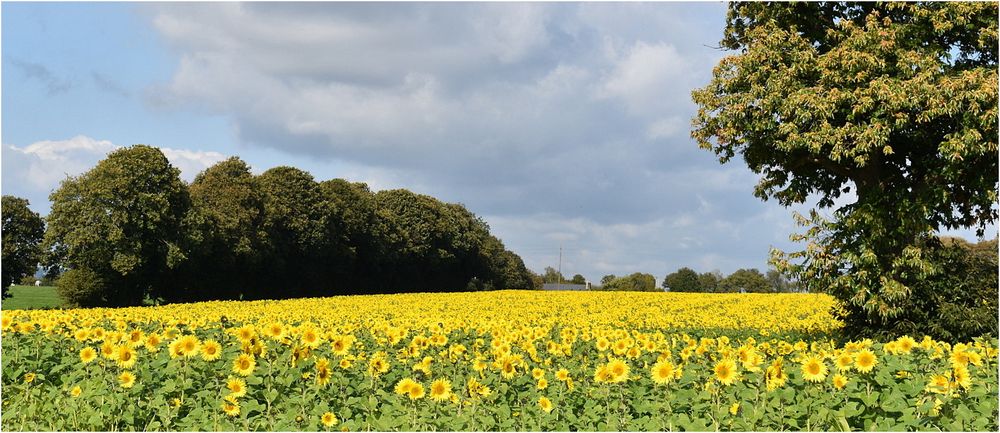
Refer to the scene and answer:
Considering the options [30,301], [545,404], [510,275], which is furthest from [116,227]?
[510,275]

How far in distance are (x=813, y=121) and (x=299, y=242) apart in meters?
36.8

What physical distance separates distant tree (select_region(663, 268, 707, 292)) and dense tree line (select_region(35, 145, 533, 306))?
53.8ft

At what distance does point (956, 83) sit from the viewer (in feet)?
39.1

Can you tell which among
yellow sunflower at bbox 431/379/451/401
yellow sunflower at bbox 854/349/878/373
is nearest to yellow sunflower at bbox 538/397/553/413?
yellow sunflower at bbox 431/379/451/401

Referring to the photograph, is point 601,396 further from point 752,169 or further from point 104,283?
point 104,283

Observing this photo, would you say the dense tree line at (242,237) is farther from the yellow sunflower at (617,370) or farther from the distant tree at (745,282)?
the yellow sunflower at (617,370)

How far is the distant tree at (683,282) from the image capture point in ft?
210

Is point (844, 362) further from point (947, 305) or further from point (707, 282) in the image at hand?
point (707, 282)

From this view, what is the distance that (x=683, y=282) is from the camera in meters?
64.6

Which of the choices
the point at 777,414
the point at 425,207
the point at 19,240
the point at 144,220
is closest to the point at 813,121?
the point at 777,414

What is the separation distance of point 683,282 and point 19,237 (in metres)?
49.8

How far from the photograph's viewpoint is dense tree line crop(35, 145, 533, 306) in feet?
109

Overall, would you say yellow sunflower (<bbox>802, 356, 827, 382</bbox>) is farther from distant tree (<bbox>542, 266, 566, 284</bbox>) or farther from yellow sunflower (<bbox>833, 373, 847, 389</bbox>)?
distant tree (<bbox>542, 266, 566, 284</bbox>)

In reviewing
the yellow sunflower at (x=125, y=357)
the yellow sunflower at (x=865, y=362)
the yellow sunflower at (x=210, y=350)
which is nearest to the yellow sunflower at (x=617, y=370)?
the yellow sunflower at (x=865, y=362)
